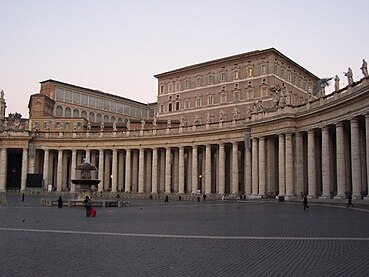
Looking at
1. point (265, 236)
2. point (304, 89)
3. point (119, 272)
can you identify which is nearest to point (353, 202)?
point (265, 236)

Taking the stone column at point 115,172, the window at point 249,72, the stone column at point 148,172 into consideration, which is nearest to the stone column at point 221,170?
the stone column at point 148,172

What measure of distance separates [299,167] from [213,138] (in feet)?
61.1

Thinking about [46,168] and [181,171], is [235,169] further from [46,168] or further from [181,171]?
[46,168]

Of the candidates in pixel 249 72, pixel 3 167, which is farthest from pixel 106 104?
pixel 3 167

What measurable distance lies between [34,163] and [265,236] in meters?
74.8

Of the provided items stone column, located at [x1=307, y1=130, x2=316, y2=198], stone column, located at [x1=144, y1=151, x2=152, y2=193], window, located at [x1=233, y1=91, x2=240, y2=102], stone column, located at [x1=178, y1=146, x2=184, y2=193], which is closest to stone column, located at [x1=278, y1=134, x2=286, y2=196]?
stone column, located at [x1=307, y1=130, x2=316, y2=198]

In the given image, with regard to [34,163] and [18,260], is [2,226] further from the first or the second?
[34,163]

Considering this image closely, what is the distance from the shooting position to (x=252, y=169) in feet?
207

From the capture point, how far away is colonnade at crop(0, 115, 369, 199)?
4715 centimetres

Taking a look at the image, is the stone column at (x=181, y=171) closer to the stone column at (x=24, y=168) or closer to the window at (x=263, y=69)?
the window at (x=263, y=69)

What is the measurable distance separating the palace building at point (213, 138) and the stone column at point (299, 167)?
0.12 m

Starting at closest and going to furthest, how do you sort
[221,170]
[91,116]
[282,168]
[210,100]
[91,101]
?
[282,168]
[221,170]
[210,100]
[91,116]
[91,101]

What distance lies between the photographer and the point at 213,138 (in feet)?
234

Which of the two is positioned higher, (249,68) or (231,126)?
(249,68)
